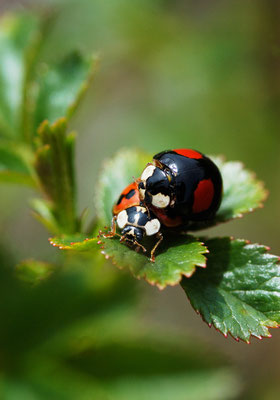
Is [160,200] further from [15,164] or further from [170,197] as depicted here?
[15,164]

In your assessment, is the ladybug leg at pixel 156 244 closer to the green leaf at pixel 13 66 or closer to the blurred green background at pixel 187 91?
the green leaf at pixel 13 66

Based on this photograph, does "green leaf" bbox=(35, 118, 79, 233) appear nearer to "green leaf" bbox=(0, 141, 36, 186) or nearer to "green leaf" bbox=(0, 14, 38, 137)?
"green leaf" bbox=(0, 141, 36, 186)

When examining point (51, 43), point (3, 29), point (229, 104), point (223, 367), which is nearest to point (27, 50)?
point (3, 29)

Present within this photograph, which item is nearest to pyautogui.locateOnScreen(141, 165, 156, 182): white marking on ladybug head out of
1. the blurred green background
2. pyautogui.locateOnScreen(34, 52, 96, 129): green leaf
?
pyautogui.locateOnScreen(34, 52, 96, 129): green leaf

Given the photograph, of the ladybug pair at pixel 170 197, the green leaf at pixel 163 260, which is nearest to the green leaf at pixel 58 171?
the ladybug pair at pixel 170 197

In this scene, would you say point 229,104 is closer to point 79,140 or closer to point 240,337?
point 79,140

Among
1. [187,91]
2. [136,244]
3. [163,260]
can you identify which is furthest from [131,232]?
[187,91]
